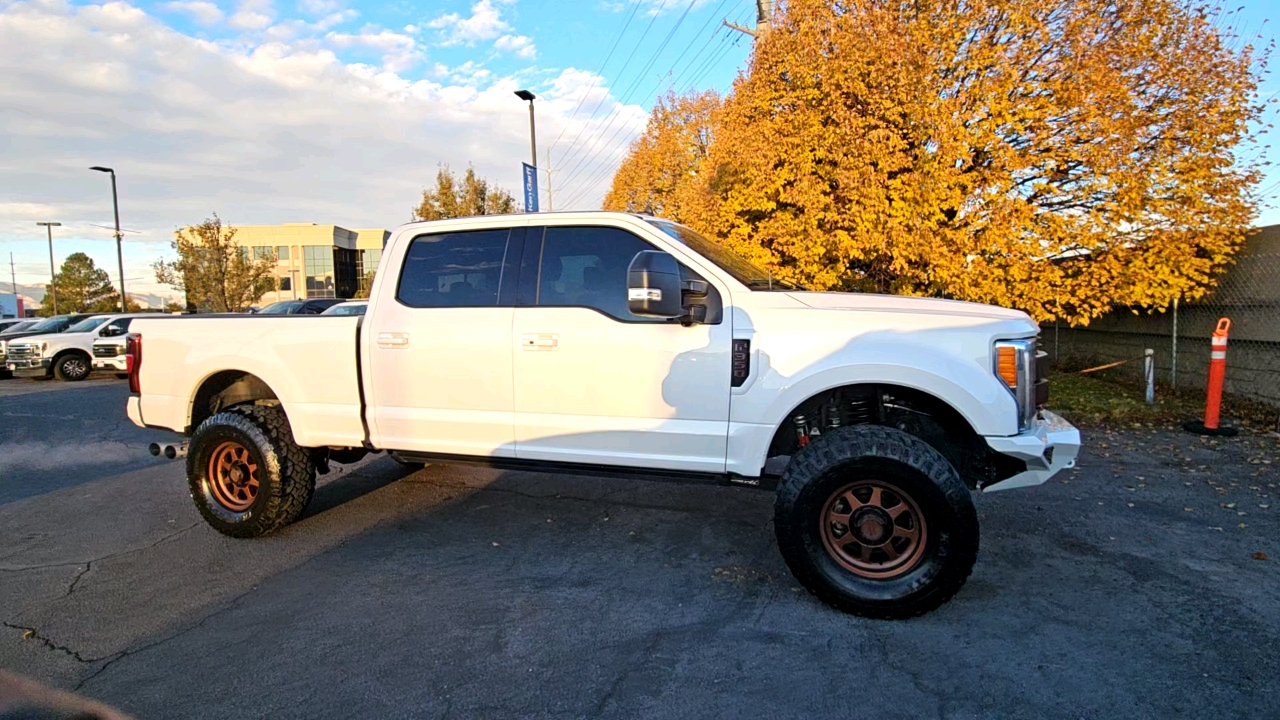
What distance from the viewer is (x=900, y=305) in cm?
364

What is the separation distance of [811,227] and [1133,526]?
5949 millimetres

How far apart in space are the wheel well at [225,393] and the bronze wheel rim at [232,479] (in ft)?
1.34

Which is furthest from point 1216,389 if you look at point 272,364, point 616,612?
point 272,364

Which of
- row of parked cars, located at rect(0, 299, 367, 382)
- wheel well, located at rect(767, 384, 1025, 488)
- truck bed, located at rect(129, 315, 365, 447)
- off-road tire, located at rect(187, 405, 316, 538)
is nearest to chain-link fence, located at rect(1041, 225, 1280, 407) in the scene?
wheel well, located at rect(767, 384, 1025, 488)

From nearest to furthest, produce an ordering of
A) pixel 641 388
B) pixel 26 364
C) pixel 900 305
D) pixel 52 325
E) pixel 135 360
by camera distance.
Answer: pixel 900 305 < pixel 641 388 < pixel 135 360 < pixel 26 364 < pixel 52 325

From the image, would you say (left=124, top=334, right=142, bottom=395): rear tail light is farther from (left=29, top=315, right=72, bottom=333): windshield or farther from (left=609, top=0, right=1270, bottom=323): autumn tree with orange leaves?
Result: (left=29, top=315, right=72, bottom=333): windshield

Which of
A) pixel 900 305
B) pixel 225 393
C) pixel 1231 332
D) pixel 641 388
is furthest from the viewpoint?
pixel 1231 332

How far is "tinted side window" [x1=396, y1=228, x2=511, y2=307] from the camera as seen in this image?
13.9ft

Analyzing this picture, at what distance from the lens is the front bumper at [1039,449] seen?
3326 mm

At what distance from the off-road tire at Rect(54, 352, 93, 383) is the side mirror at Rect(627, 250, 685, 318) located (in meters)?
18.9

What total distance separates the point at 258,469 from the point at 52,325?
61.8 ft

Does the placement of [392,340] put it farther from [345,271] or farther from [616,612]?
[345,271]

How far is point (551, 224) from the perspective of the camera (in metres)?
4.15

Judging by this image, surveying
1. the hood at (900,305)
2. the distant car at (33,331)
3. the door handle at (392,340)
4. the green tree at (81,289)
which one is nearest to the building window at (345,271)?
the green tree at (81,289)
